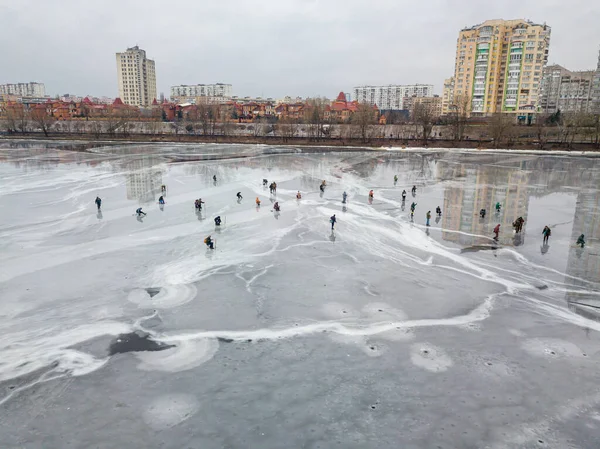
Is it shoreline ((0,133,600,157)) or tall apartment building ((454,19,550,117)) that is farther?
tall apartment building ((454,19,550,117))

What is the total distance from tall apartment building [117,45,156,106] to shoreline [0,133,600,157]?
106m

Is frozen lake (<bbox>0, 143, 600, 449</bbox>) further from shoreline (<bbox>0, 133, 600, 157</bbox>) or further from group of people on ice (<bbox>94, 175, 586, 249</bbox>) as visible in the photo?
shoreline (<bbox>0, 133, 600, 157</bbox>)

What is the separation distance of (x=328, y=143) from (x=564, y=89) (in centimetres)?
10176

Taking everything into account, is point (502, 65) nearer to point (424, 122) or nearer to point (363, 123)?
point (424, 122)

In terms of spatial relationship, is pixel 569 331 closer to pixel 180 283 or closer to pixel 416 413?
pixel 416 413

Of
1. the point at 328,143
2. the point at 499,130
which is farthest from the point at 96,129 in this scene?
the point at 499,130

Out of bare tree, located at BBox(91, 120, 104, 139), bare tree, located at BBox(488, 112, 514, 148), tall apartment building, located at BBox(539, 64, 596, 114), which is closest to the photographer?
bare tree, located at BBox(488, 112, 514, 148)

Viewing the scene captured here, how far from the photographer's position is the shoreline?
6381 cm

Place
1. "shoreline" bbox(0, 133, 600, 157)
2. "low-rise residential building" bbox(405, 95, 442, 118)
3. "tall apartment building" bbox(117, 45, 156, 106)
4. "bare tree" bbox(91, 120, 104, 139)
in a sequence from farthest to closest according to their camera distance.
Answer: "tall apartment building" bbox(117, 45, 156, 106) → "low-rise residential building" bbox(405, 95, 442, 118) → "bare tree" bbox(91, 120, 104, 139) → "shoreline" bbox(0, 133, 600, 157)

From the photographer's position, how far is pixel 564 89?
134 m

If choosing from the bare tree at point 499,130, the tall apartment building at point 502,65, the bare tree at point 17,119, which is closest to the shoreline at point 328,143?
the bare tree at point 499,130

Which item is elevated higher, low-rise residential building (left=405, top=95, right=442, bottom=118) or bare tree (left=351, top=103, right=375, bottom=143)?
low-rise residential building (left=405, top=95, right=442, bottom=118)

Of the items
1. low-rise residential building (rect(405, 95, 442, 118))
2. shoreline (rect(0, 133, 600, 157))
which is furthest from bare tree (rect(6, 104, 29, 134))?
low-rise residential building (rect(405, 95, 442, 118))

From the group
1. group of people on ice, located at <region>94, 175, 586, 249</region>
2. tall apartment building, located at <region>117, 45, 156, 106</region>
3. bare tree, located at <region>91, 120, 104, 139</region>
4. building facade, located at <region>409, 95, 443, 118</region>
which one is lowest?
group of people on ice, located at <region>94, 175, 586, 249</region>
